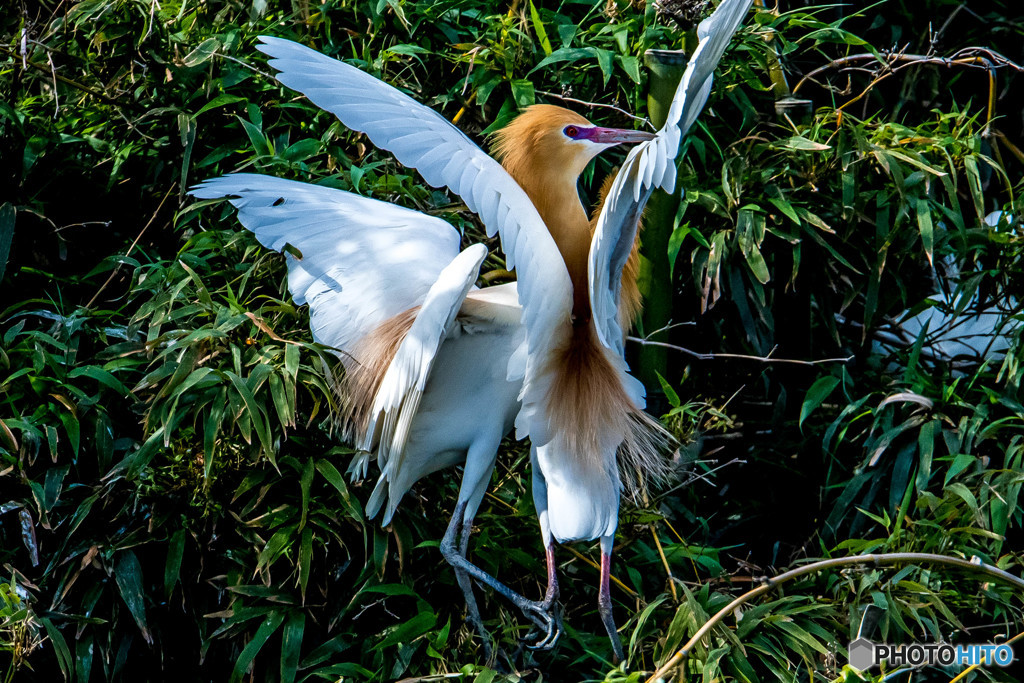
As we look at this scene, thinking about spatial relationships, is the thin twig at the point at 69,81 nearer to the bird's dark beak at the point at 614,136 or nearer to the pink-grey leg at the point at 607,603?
the bird's dark beak at the point at 614,136

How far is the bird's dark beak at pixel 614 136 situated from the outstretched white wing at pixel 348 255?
0.31 meters

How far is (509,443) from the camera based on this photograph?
2129 millimetres

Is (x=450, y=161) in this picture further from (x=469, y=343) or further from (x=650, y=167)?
(x=469, y=343)

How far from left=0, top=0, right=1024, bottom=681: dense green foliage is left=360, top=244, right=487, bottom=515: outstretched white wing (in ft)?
0.34

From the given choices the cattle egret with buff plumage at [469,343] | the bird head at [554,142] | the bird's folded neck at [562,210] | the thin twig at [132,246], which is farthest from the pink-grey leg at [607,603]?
the thin twig at [132,246]

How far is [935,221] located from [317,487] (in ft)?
4.61

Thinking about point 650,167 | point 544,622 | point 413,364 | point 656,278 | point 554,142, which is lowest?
A: point 544,622

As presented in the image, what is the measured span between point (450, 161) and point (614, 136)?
19.9 inches

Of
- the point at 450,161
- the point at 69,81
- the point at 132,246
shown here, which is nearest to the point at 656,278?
the point at 450,161

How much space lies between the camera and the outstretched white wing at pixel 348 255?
5.76 feet

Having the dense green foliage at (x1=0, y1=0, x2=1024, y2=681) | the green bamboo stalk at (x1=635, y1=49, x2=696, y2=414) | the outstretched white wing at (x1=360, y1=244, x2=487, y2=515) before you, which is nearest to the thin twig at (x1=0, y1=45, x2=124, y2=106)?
the dense green foliage at (x1=0, y1=0, x2=1024, y2=681)

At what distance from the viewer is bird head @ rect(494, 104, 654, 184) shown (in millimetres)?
1865

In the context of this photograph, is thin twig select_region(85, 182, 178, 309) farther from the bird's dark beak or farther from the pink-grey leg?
the pink-grey leg

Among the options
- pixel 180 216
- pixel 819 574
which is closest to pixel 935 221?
pixel 819 574
